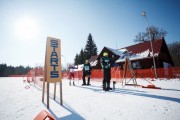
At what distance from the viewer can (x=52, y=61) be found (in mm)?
4793

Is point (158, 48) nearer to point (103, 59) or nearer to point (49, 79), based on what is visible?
point (103, 59)

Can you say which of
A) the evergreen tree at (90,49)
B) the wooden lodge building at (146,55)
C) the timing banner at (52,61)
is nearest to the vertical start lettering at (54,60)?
the timing banner at (52,61)

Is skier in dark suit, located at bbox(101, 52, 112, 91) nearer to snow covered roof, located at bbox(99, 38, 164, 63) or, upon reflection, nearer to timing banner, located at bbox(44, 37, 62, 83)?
timing banner, located at bbox(44, 37, 62, 83)

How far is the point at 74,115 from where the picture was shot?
11.7 ft

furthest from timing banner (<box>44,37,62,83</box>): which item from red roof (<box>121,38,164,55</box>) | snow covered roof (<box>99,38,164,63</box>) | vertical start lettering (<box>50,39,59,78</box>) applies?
red roof (<box>121,38,164,55</box>)

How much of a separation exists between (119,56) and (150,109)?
29420 millimetres

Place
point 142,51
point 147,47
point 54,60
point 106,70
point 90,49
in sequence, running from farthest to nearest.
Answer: point 90,49, point 147,47, point 142,51, point 106,70, point 54,60

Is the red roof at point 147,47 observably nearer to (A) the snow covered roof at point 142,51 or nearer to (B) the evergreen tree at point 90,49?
(A) the snow covered roof at point 142,51

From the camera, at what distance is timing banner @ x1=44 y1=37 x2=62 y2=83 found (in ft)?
15.2

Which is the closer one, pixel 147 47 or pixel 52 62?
pixel 52 62

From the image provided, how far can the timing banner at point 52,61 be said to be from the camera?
4.64 metres

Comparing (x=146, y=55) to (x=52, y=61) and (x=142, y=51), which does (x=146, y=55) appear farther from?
(x=52, y=61)

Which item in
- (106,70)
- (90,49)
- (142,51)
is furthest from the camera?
(90,49)

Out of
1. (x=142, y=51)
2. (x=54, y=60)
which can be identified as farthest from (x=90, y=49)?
(x=54, y=60)
